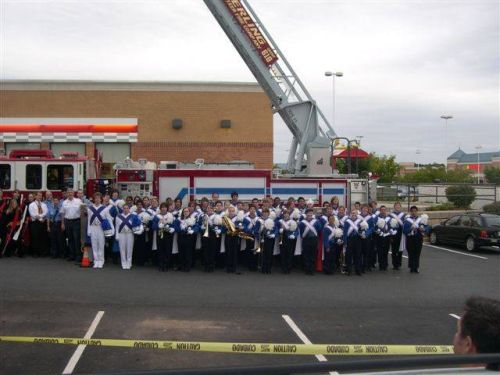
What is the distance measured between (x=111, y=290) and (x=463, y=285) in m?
7.40

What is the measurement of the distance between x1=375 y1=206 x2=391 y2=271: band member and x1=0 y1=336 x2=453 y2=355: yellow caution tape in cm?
715

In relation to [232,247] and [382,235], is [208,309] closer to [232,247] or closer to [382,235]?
[232,247]

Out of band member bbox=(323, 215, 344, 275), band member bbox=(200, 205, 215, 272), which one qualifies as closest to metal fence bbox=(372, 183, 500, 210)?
band member bbox=(323, 215, 344, 275)

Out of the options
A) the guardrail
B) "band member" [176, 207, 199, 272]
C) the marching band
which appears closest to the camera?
the guardrail

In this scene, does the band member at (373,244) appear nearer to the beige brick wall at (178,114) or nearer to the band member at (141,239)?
the band member at (141,239)

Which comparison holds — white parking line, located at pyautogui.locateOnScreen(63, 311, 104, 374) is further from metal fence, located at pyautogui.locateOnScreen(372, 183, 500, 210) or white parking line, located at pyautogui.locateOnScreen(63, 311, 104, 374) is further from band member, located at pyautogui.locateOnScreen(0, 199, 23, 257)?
metal fence, located at pyautogui.locateOnScreen(372, 183, 500, 210)

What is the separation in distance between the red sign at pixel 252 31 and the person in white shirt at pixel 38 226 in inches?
308

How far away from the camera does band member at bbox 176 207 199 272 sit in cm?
1314

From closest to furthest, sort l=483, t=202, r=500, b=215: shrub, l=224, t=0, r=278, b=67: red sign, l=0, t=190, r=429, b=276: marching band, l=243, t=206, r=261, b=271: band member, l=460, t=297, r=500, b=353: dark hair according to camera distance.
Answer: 1. l=460, t=297, r=500, b=353: dark hair
2. l=0, t=190, r=429, b=276: marching band
3. l=243, t=206, r=261, b=271: band member
4. l=224, t=0, r=278, b=67: red sign
5. l=483, t=202, r=500, b=215: shrub

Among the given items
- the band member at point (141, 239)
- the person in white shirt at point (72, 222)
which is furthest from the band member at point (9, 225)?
the band member at point (141, 239)

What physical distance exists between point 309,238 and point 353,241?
3.62ft

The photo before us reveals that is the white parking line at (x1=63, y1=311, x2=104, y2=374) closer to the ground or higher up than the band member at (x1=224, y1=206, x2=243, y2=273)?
closer to the ground

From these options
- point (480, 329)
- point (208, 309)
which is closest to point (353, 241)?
point (208, 309)

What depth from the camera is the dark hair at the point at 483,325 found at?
2.37 meters
